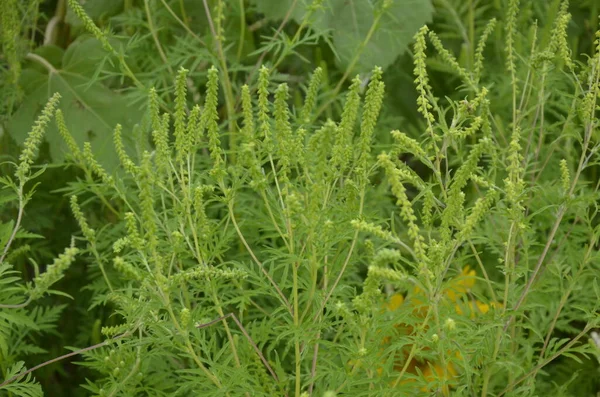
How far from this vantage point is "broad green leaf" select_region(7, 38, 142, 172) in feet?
3.15

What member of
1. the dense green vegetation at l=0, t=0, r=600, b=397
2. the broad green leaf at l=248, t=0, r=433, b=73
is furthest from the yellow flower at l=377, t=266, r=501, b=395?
the broad green leaf at l=248, t=0, r=433, b=73

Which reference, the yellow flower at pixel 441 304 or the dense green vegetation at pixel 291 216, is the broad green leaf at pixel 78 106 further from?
the yellow flower at pixel 441 304

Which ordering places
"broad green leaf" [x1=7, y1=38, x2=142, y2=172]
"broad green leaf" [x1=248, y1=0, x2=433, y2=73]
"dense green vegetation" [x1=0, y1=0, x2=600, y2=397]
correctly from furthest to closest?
"broad green leaf" [x1=248, y1=0, x2=433, y2=73] < "broad green leaf" [x1=7, y1=38, x2=142, y2=172] < "dense green vegetation" [x1=0, y1=0, x2=600, y2=397]

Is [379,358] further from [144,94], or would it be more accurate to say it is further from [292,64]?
[292,64]

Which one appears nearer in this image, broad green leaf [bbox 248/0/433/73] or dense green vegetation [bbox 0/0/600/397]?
dense green vegetation [bbox 0/0/600/397]

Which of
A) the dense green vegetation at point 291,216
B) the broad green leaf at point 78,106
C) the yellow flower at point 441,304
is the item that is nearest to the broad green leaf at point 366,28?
the dense green vegetation at point 291,216

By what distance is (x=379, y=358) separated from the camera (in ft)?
1.87

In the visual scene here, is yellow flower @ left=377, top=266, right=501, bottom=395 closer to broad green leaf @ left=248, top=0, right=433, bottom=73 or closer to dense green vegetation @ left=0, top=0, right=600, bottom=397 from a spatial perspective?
dense green vegetation @ left=0, top=0, right=600, bottom=397

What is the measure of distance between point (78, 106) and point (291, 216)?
548 millimetres

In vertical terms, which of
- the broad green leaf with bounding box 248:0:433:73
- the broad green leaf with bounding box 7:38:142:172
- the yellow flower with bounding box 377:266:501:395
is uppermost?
the broad green leaf with bounding box 248:0:433:73

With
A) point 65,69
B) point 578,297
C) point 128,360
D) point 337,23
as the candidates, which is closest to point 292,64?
point 337,23

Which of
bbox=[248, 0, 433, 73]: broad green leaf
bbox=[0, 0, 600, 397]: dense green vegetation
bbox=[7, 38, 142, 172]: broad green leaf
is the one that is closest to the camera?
bbox=[0, 0, 600, 397]: dense green vegetation

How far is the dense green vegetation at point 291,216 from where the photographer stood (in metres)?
0.55

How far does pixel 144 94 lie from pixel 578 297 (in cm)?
48
